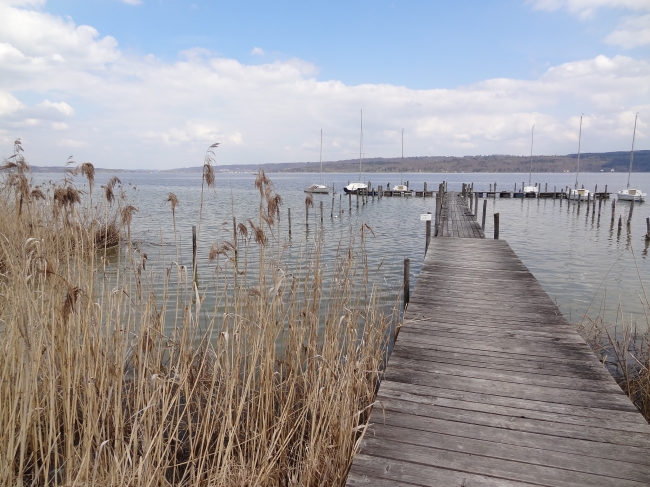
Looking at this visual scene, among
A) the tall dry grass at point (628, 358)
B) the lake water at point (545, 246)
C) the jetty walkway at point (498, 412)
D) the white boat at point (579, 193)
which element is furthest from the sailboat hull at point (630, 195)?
the jetty walkway at point (498, 412)

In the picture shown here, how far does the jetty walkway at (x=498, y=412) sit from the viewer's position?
232 centimetres

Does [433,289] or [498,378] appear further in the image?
[433,289]

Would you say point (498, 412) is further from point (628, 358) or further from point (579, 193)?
point (579, 193)

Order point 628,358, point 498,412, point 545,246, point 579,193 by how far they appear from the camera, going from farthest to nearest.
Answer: point 579,193 → point 545,246 → point 628,358 → point 498,412

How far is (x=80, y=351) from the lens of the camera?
292 centimetres

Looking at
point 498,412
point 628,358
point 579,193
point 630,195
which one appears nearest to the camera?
point 498,412

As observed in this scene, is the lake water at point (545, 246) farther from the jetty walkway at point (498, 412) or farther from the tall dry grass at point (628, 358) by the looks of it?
the jetty walkway at point (498, 412)

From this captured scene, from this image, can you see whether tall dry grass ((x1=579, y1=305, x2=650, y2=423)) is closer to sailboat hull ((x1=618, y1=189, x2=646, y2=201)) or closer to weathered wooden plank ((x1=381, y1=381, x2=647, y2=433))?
weathered wooden plank ((x1=381, y1=381, x2=647, y2=433))

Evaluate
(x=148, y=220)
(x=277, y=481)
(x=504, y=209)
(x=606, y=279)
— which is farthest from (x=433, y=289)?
(x=504, y=209)

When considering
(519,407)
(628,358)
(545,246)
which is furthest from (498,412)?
(545,246)

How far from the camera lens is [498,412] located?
9.49 ft

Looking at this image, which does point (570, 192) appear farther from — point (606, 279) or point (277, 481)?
point (277, 481)

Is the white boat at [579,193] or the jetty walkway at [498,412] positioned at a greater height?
the white boat at [579,193]

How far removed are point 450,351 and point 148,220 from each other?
23152 mm
